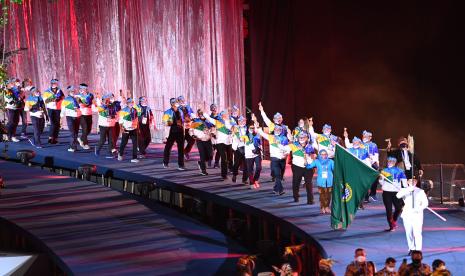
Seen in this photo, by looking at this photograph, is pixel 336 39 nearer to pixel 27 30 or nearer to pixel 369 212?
pixel 369 212

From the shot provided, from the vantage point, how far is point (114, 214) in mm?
16969

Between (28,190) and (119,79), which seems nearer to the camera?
(28,190)

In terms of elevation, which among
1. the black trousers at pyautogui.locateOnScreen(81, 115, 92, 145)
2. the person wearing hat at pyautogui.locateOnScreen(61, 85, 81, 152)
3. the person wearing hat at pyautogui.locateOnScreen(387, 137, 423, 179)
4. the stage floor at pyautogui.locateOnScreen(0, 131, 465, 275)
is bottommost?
the stage floor at pyautogui.locateOnScreen(0, 131, 465, 275)

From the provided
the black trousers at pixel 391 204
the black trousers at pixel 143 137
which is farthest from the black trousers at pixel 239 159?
the black trousers at pixel 391 204

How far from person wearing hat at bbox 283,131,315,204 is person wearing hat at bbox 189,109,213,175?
2.92m

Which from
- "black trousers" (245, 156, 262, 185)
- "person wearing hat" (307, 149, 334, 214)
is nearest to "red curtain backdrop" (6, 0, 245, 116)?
"black trousers" (245, 156, 262, 185)

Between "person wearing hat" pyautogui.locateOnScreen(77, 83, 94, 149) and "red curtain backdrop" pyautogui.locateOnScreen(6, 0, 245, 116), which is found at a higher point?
"red curtain backdrop" pyautogui.locateOnScreen(6, 0, 245, 116)

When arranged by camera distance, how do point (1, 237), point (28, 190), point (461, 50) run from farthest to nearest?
point (461, 50) → point (28, 190) → point (1, 237)

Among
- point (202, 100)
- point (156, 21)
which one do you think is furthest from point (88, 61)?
point (202, 100)

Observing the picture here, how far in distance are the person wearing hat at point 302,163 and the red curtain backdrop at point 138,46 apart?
594 centimetres

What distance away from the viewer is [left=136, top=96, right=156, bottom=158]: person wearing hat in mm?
20984

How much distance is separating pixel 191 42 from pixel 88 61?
5783mm

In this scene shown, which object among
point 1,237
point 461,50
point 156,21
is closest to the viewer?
point 1,237

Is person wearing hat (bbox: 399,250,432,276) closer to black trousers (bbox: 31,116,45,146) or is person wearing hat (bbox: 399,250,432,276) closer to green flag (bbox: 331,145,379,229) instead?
green flag (bbox: 331,145,379,229)
